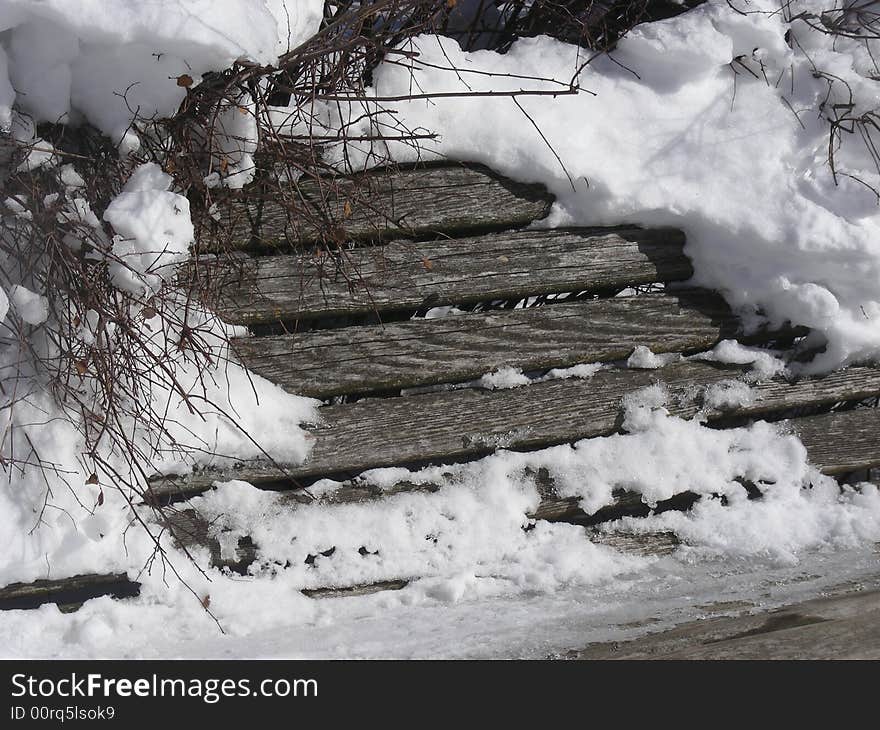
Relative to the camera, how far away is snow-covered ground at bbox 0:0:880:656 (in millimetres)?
1891

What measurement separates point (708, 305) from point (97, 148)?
1819 millimetres

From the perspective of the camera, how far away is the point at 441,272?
7.07 feet

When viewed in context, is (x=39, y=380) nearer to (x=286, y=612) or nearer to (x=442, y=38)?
(x=286, y=612)

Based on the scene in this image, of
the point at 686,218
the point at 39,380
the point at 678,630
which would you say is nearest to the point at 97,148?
the point at 39,380

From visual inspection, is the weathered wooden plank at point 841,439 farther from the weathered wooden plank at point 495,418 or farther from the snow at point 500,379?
the snow at point 500,379

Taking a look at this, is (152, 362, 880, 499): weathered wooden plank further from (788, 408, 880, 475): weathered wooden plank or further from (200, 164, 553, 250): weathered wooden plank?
(200, 164, 553, 250): weathered wooden plank

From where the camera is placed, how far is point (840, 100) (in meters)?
2.27

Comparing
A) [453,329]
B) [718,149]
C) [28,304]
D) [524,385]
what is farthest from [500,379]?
[28,304]

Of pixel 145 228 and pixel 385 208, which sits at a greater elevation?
pixel 385 208

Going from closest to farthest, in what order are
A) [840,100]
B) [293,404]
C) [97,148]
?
[97,148], [293,404], [840,100]

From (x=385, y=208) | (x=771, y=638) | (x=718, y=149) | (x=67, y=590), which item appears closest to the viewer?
(x=771, y=638)

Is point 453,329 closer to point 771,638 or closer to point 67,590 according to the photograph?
point 771,638

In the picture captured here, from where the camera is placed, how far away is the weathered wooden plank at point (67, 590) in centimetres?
198

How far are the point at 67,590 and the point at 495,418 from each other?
4.24 feet
